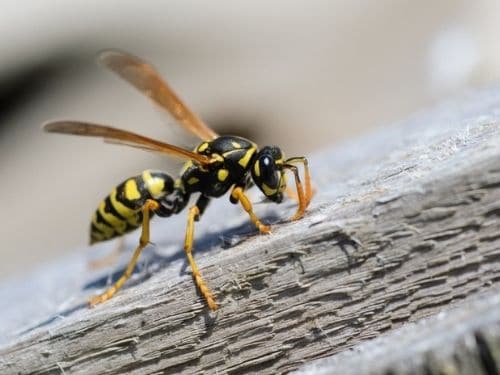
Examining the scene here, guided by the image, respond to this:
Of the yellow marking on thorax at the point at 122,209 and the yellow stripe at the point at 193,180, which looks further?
the yellow stripe at the point at 193,180

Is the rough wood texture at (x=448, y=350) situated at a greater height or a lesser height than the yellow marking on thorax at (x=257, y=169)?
lesser

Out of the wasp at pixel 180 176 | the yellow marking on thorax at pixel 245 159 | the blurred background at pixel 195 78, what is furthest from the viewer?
the blurred background at pixel 195 78

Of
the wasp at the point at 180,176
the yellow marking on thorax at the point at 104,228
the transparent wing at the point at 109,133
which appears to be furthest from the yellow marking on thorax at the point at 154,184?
the transparent wing at the point at 109,133

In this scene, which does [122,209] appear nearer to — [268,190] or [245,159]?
[245,159]

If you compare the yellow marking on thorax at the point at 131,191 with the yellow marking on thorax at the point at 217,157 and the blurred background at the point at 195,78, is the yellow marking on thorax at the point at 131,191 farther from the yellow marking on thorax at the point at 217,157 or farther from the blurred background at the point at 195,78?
the blurred background at the point at 195,78

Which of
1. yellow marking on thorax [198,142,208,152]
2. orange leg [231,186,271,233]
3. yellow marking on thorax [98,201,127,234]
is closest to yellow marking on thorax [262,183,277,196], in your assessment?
orange leg [231,186,271,233]

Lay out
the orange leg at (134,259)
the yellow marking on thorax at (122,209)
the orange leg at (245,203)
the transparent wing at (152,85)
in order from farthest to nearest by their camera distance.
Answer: the transparent wing at (152,85) → the yellow marking on thorax at (122,209) → the orange leg at (245,203) → the orange leg at (134,259)
